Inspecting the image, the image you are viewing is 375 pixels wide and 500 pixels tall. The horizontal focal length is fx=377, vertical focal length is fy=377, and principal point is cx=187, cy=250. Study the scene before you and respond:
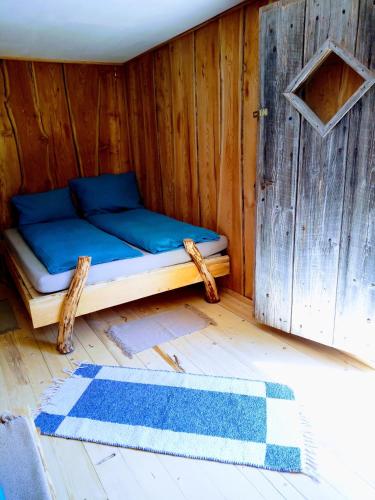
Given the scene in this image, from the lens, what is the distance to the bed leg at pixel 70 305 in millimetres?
2213

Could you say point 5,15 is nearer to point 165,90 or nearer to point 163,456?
point 165,90

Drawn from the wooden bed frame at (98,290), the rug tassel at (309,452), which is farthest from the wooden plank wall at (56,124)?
the rug tassel at (309,452)

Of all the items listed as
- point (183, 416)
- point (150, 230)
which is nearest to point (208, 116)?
point (150, 230)

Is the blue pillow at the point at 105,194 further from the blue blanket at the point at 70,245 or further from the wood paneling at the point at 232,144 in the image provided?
the wood paneling at the point at 232,144

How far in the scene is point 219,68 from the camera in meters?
2.59

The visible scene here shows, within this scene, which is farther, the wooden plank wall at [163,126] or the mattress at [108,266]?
the wooden plank wall at [163,126]

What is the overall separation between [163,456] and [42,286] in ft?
3.87

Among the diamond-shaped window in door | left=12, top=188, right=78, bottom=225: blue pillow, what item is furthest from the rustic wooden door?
left=12, top=188, right=78, bottom=225: blue pillow

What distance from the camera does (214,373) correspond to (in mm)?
1998

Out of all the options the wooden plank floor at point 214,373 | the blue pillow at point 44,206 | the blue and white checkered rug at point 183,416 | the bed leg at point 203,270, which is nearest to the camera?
the wooden plank floor at point 214,373

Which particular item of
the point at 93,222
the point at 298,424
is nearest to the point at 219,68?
the point at 93,222

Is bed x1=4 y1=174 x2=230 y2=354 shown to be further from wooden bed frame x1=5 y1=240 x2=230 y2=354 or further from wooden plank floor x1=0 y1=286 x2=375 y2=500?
wooden plank floor x1=0 y1=286 x2=375 y2=500

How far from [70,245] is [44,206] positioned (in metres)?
1.09

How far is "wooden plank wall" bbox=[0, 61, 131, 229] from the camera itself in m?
3.42
